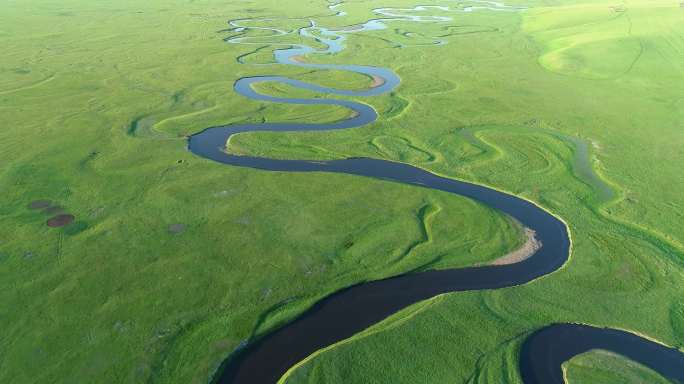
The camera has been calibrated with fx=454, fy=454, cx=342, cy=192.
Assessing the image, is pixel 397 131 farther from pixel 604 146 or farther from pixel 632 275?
pixel 632 275

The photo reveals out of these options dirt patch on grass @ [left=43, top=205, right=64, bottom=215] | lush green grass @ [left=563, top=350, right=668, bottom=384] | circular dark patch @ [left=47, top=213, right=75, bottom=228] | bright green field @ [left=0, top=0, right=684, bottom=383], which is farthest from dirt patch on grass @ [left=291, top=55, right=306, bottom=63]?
lush green grass @ [left=563, top=350, right=668, bottom=384]

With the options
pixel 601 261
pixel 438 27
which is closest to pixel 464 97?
pixel 601 261

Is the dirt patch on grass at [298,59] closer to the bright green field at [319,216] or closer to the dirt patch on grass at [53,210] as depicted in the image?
the bright green field at [319,216]

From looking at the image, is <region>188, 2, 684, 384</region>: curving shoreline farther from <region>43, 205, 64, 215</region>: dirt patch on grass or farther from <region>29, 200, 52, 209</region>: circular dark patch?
<region>29, 200, 52, 209</region>: circular dark patch

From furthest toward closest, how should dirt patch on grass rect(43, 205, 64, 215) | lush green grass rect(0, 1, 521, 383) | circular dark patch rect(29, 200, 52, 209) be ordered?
circular dark patch rect(29, 200, 52, 209)
dirt patch on grass rect(43, 205, 64, 215)
lush green grass rect(0, 1, 521, 383)

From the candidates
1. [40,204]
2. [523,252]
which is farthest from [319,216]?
[40,204]

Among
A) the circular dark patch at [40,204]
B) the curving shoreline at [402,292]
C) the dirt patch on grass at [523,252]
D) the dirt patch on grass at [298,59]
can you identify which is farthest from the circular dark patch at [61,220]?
the dirt patch on grass at [298,59]

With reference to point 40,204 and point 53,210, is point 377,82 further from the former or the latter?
point 40,204
